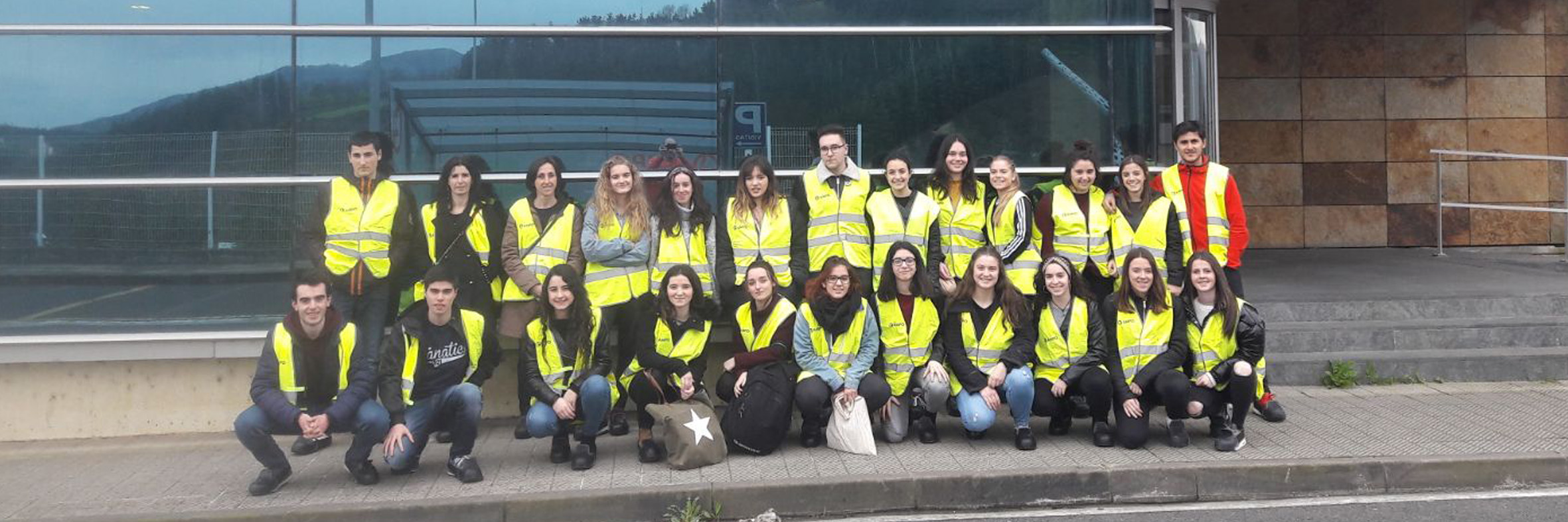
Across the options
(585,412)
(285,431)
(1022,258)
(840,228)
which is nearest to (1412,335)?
(1022,258)

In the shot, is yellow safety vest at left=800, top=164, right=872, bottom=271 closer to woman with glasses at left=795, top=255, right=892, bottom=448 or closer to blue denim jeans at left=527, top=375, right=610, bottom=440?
woman with glasses at left=795, top=255, right=892, bottom=448

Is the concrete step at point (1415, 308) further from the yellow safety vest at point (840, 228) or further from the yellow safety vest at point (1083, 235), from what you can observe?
the yellow safety vest at point (840, 228)

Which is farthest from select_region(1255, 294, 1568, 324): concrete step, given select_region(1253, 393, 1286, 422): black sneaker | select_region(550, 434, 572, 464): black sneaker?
select_region(550, 434, 572, 464): black sneaker

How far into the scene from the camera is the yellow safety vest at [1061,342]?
22.9ft

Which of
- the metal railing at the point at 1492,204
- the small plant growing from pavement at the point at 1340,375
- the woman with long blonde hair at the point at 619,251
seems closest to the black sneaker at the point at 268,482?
the woman with long blonde hair at the point at 619,251

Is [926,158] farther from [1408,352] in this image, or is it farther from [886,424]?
[1408,352]

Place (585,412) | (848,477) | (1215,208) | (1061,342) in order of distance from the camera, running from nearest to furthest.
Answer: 1. (848,477)
2. (585,412)
3. (1061,342)
4. (1215,208)

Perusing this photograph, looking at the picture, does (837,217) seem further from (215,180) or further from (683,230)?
(215,180)

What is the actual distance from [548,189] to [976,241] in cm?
253

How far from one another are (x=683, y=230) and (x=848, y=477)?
1.92 m

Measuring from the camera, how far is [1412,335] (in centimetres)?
888

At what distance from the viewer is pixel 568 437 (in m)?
7.06

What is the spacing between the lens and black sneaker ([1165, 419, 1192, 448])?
680cm

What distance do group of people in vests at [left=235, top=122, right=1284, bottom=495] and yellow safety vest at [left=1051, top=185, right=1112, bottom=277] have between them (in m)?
0.01
